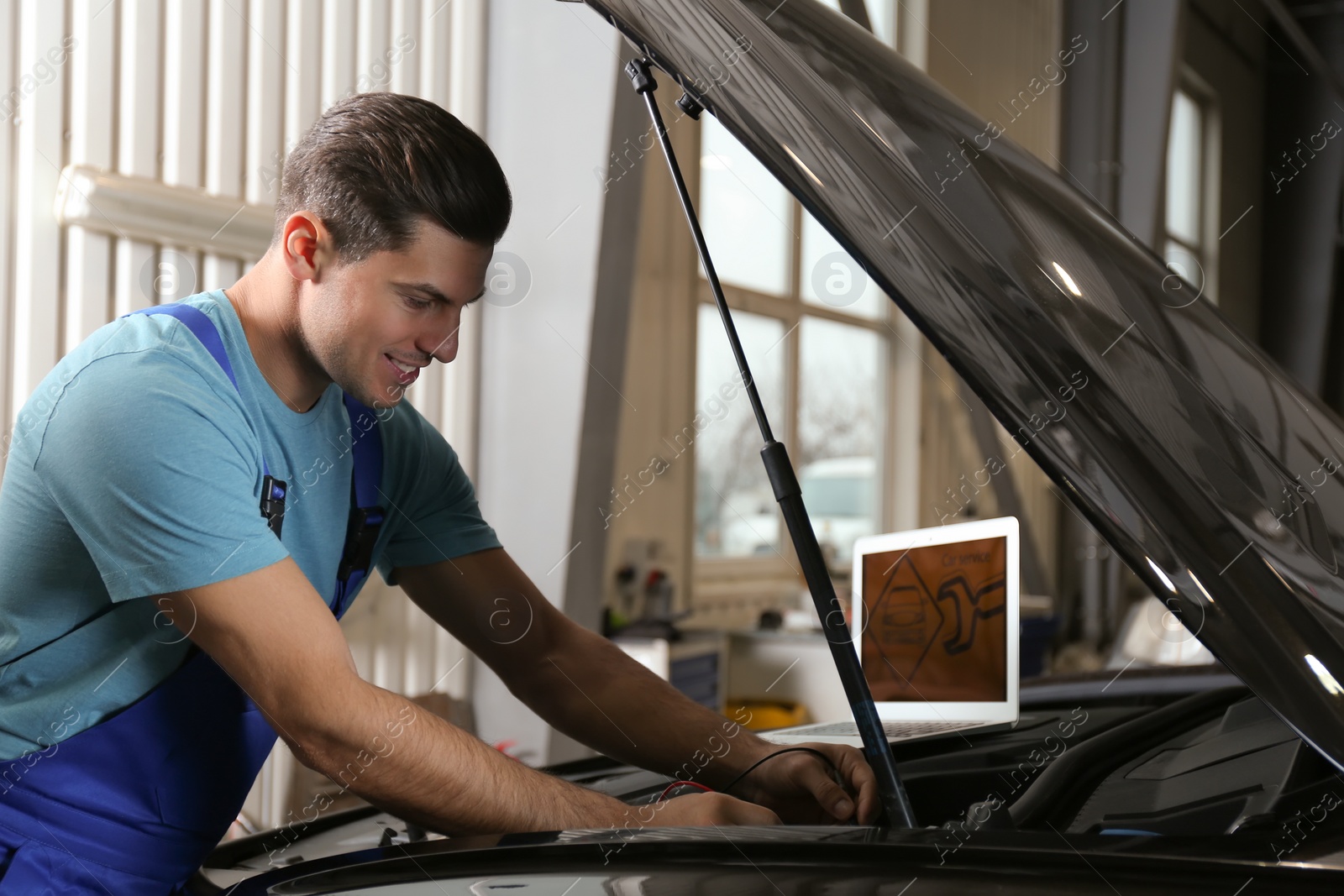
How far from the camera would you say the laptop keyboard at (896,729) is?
3.75ft

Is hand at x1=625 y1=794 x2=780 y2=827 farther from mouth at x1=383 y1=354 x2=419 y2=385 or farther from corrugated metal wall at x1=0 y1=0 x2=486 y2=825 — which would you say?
corrugated metal wall at x1=0 y1=0 x2=486 y2=825

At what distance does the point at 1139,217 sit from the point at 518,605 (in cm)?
637

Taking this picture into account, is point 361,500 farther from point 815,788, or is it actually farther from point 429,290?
point 815,788

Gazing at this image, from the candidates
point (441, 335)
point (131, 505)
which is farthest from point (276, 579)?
point (441, 335)

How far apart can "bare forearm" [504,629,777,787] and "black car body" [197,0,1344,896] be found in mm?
410

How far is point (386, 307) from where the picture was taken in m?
1.13

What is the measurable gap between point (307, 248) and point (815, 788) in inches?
29.5

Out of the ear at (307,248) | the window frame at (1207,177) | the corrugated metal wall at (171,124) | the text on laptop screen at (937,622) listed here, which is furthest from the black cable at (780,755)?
the window frame at (1207,177)

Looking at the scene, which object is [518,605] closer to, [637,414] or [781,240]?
[637,414]

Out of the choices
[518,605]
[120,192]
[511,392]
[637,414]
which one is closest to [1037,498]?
[637,414]

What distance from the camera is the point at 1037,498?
25.2 ft

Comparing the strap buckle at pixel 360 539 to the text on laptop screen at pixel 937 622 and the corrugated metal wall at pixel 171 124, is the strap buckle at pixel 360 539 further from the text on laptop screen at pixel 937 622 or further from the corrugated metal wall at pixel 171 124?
the corrugated metal wall at pixel 171 124

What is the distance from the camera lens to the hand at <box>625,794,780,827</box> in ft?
2.62

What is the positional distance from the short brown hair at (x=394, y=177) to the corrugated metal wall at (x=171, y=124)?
181 centimetres
